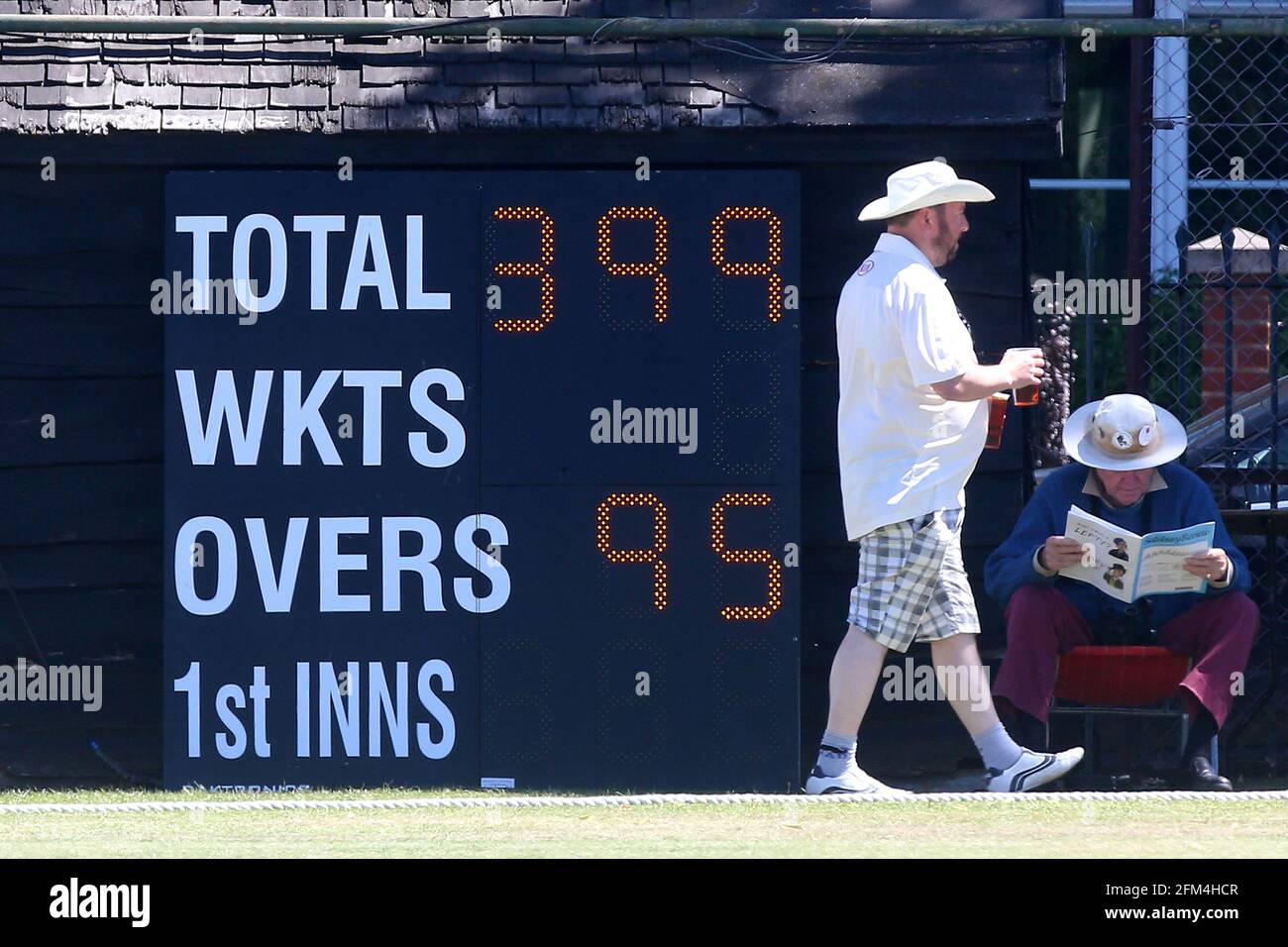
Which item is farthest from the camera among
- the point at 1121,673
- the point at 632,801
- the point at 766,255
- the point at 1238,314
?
the point at 1238,314

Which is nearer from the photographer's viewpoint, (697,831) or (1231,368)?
(697,831)

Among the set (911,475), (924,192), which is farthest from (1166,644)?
(924,192)

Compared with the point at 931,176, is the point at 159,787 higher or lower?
lower

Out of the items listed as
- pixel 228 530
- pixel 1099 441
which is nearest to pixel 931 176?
pixel 1099 441

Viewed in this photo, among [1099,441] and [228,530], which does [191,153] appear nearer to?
[228,530]

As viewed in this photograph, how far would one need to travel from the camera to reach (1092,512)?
711 centimetres

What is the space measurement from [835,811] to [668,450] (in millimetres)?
1458

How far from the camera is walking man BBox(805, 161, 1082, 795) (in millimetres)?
6473

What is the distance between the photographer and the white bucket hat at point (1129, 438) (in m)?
7.01

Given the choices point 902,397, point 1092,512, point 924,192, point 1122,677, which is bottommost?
point 1122,677

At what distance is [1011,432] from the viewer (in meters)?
7.50

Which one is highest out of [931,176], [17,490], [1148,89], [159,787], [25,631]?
[1148,89]

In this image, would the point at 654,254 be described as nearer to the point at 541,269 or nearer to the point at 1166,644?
the point at 541,269

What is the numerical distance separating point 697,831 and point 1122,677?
1902 millimetres
